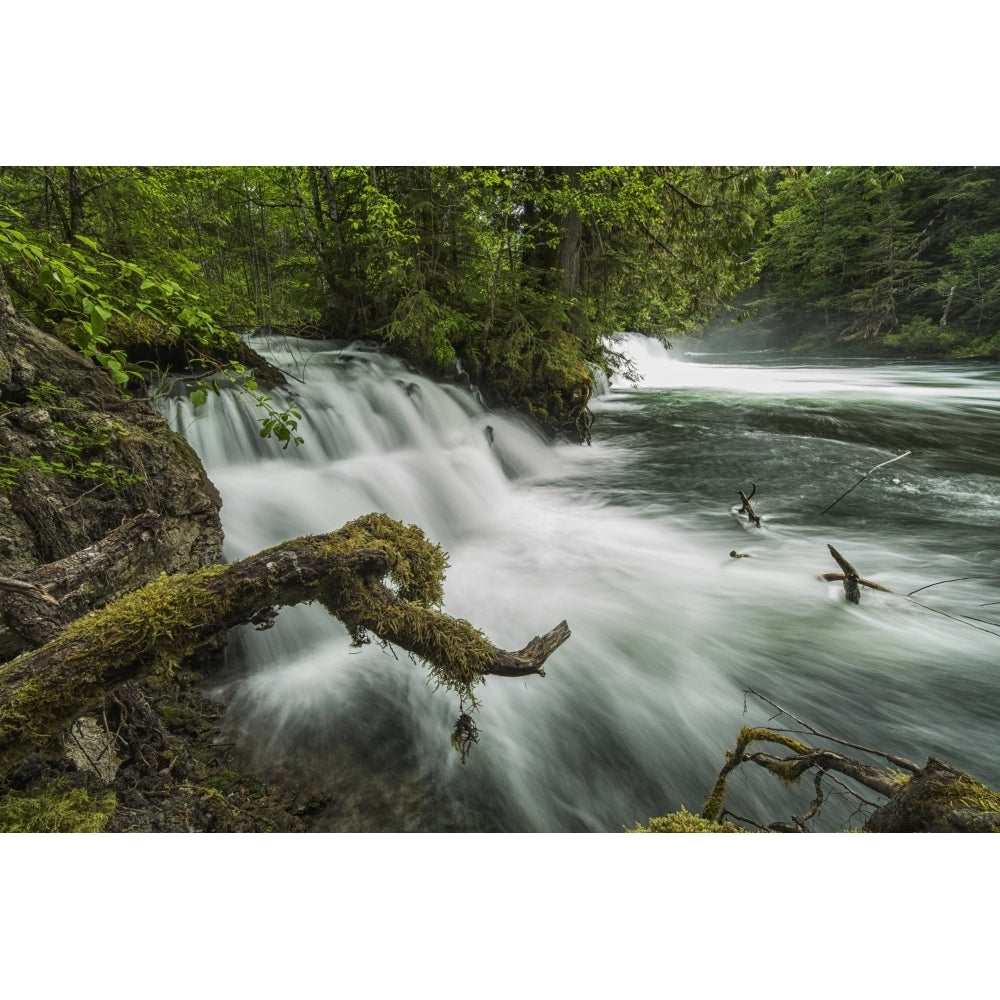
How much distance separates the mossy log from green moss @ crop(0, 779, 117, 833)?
18 centimetres

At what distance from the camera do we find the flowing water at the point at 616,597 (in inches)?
68.9

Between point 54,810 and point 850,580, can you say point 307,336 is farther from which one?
point 850,580

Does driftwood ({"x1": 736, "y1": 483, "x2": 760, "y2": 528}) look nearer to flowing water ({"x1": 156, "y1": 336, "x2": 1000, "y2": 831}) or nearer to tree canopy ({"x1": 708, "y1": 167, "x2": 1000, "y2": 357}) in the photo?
flowing water ({"x1": 156, "y1": 336, "x2": 1000, "y2": 831})

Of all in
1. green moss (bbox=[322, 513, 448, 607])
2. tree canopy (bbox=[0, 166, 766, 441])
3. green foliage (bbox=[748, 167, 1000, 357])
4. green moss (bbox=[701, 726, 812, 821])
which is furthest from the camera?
tree canopy (bbox=[0, 166, 766, 441])

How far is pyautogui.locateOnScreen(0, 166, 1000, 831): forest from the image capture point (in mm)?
1059

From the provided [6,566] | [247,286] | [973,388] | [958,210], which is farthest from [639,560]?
[247,286]

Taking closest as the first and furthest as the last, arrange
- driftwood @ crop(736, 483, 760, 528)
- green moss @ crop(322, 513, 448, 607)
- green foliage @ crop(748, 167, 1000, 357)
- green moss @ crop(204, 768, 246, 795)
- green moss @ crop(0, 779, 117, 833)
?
green moss @ crop(0, 779, 117, 833) → green moss @ crop(322, 513, 448, 607) → green moss @ crop(204, 768, 246, 795) → green foliage @ crop(748, 167, 1000, 357) → driftwood @ crop(736, 483, 760, 528)

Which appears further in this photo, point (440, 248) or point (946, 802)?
point (440, 248)

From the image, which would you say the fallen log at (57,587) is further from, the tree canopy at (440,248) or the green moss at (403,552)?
the tree canopy at (440,248)

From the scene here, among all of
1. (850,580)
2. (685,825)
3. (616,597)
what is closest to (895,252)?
(850,580)

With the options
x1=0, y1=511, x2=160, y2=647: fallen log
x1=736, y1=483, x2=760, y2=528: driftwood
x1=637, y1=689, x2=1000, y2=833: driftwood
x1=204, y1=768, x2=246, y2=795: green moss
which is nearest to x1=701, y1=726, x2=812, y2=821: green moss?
x1=637, y1=689, x2=1000, y2=833: driftwood

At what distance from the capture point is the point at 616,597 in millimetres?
2664

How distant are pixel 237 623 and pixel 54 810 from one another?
566 millimetres
